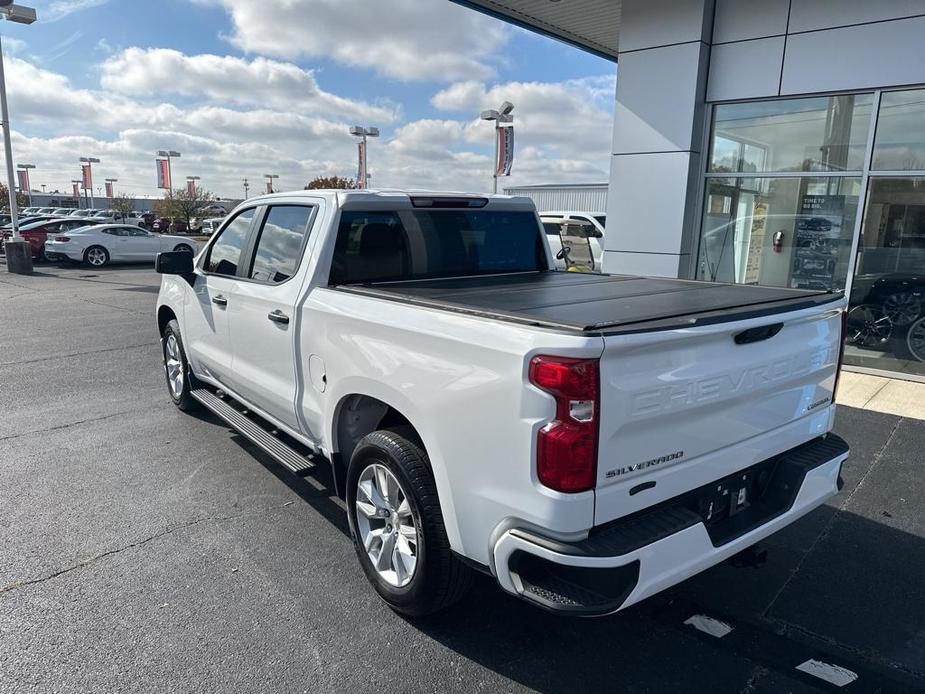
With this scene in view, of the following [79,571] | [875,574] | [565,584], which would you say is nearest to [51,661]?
[79,571]

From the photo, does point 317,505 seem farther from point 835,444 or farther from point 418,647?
point 835,444

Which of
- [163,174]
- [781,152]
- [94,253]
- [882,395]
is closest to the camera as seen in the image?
[882,395]

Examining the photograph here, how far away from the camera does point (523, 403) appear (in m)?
2.22

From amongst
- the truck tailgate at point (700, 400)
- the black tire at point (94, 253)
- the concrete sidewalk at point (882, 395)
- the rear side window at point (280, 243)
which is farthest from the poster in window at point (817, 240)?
the black tire at point (94, 253)

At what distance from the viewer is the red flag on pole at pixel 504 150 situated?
67.4ft

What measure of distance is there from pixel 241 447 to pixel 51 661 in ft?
8.21

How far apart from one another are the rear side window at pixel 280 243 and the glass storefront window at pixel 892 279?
6.93 m

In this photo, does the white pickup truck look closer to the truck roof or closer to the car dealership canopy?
the truck roof

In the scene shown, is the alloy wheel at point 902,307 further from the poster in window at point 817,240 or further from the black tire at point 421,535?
the black tire at point 421,535

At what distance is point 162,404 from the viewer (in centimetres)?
626

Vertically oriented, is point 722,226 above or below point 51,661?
above

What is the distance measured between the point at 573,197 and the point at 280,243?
3313 cm

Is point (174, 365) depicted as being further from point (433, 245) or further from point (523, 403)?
point (523, 403)

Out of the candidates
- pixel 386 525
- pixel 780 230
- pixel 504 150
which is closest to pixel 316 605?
pixel 386 525
